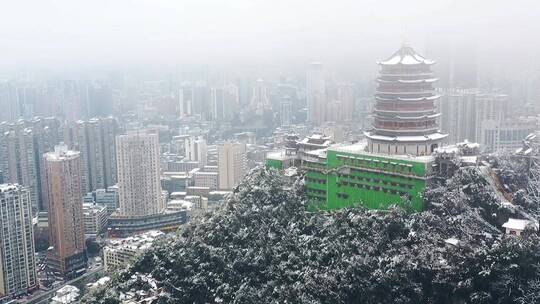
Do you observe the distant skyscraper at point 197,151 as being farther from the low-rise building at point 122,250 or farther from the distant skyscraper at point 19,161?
the low-rise building at point 122,250

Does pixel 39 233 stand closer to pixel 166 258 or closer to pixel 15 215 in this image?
pixel 15 215

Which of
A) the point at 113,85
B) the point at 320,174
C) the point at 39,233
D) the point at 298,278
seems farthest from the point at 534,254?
the point at 113,85

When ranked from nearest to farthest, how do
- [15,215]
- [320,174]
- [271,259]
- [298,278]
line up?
[298,278] → [271,259] → [320,174] → [15,215]

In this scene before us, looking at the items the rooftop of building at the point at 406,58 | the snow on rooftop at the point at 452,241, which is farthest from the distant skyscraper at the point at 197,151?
the snow on rooftop at the point at 452,241

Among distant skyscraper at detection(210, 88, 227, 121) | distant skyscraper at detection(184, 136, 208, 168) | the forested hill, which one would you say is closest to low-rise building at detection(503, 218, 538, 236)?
the forested hill

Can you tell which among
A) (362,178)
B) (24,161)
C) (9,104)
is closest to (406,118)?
(362,178)

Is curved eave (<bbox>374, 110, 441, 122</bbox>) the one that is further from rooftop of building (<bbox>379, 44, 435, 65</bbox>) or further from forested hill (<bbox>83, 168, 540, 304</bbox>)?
forested hill (<bbox>83, 168, 540, 304</bbox>)
